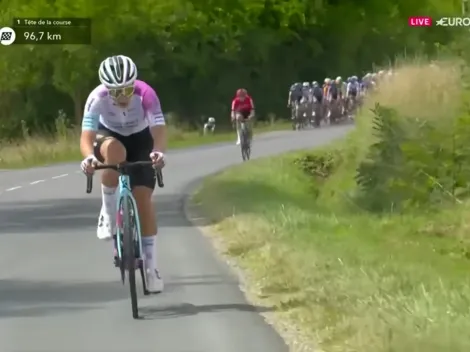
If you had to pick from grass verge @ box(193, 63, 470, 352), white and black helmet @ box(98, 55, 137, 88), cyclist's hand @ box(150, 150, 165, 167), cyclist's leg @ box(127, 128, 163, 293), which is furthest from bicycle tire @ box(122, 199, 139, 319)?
grass verge @ box(193, 63, 470, 352)

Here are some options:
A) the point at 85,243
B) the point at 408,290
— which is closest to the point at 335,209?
the point at 85,243

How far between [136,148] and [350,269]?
2.50 metres

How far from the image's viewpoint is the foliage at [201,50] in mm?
50500

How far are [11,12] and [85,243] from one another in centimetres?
3597

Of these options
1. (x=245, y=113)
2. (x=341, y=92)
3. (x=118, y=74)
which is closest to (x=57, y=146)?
(x=341, y=92)

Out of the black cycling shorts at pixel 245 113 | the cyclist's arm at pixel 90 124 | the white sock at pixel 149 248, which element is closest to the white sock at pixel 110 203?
the white sock at pixel 149 248

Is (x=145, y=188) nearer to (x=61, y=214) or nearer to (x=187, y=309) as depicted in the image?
(x=187, y=309)

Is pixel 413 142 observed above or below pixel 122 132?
below

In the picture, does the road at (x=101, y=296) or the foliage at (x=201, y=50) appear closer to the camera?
the road at (x=101, y=296)

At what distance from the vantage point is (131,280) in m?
9.81

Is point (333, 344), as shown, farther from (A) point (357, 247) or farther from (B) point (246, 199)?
(B) point (246, 199)

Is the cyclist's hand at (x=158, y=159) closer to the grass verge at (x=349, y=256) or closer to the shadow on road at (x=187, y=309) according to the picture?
the shadow on road at (x=187, y=309)

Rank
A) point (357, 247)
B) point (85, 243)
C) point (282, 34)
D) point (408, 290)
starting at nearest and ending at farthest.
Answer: point (408, 290)
point (357, 247)
point (85, 243)
point (282, 34)

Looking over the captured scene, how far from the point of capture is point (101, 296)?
11.2 metres
